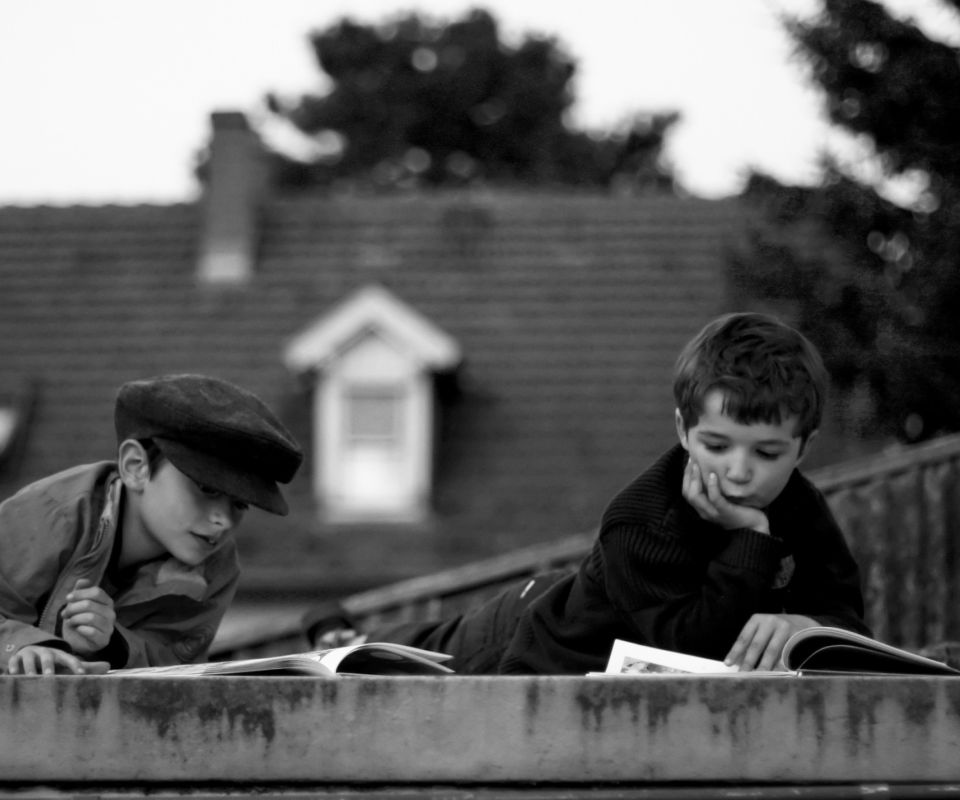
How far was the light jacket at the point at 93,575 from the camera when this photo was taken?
2.94 metres

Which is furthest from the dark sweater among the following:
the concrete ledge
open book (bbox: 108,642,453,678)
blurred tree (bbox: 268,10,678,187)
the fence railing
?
blurred tree (bbox: 268,10,678,187)

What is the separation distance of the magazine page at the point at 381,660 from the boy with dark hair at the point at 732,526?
1.61 ft

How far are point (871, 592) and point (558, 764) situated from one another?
4001mm

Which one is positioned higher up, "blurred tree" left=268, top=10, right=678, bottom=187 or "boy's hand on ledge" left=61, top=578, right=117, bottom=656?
"blurred tree" left=268, top=10, right=678, bottom=187

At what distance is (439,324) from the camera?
13891 mm

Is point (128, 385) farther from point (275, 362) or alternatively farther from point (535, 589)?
point (275, 362)

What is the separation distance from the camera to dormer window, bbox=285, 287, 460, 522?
42.3ft

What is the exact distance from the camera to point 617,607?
9.59 feet

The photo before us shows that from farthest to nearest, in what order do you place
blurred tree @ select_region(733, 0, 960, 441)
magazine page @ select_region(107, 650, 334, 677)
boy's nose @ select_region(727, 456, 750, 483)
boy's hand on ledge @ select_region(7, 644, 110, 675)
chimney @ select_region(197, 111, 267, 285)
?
chimney @ select_region(197, 111, 267, 285), blurred tree @ select_region(733, 0, 960, 441), boy's nose @ select_region(727, 456, 750, 483), boy's hand on ledge @ select_region(7, 644, 110, 675), magazine page @ select_region(107, 650, 334, 677)

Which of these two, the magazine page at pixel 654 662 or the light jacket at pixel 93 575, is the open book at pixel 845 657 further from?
the light jacket at pixel 93 575

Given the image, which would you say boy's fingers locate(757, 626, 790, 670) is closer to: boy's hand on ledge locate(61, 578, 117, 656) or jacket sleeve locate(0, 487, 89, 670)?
boy's hand on ledge locate(61, 578, 117, 656)

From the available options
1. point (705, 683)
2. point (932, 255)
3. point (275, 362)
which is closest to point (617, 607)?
point (705, 683)

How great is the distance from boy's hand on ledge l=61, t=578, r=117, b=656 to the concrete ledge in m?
0.62

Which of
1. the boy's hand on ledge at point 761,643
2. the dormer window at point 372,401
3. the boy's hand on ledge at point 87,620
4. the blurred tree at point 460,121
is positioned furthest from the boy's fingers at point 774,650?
the blurred tree at point 460,121
